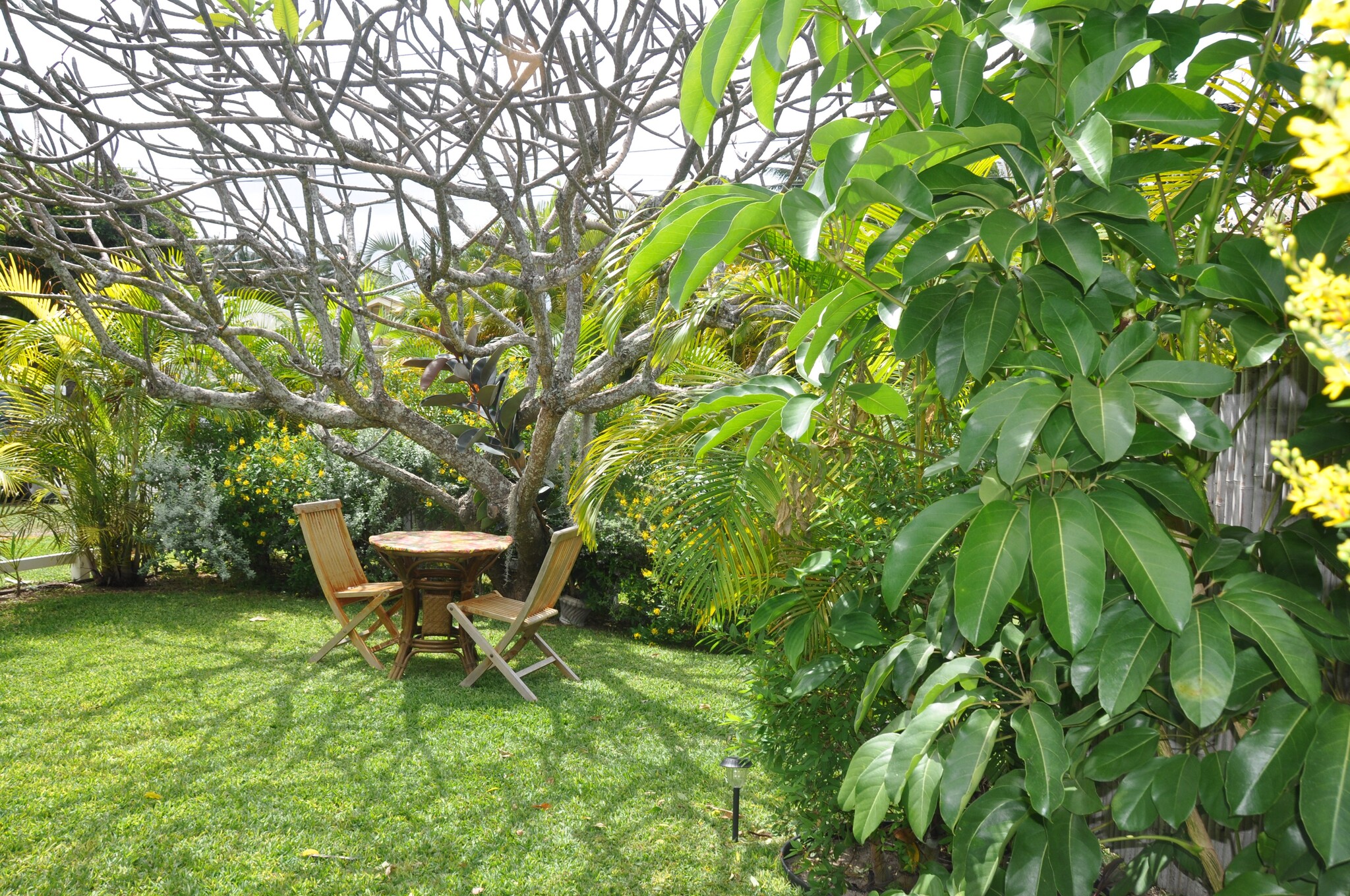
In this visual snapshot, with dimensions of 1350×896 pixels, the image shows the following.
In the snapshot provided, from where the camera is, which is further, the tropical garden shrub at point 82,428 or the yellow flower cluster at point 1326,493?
the tropical garden shrub at point 82,428

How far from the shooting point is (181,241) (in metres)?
4.22

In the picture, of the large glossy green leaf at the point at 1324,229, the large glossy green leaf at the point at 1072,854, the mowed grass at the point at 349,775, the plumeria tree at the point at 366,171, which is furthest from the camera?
the mowed grass at the point at 349,775

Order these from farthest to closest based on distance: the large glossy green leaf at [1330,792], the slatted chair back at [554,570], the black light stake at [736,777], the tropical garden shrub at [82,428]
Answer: the tropical garden shrub at [82,428], the slatted chair back at [554,570], the black light stake at [736,777], the large glossy green leaf at [1330,792]

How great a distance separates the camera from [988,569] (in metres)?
1.14

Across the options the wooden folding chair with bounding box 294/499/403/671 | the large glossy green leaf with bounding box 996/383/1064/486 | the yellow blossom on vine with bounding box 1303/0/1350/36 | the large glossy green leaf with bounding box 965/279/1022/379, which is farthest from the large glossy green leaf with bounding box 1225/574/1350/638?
the wooden folding chair with bounding box 294/499/403/671

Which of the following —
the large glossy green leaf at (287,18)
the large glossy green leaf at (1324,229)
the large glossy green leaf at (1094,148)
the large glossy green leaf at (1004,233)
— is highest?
the large glossy green leaf at (287,18)

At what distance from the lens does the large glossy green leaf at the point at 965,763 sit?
126 centimetres

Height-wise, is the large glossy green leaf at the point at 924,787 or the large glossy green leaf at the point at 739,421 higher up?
the large glossy green leaf at the point at 739,421

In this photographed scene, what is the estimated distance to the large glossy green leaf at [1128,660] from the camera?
1128 mm

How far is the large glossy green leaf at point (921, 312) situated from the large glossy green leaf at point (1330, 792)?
751 mm

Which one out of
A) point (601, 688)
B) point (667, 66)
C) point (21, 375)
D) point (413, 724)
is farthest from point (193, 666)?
point (667, 66)

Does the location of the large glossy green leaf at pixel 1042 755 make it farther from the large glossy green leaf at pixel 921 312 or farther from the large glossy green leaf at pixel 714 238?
the large glossy green leaf at pixel 714 238

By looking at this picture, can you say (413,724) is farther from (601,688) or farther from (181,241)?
(181,241)

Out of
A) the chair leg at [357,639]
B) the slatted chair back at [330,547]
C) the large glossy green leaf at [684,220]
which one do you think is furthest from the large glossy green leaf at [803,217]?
the chair leg at [357,639]
